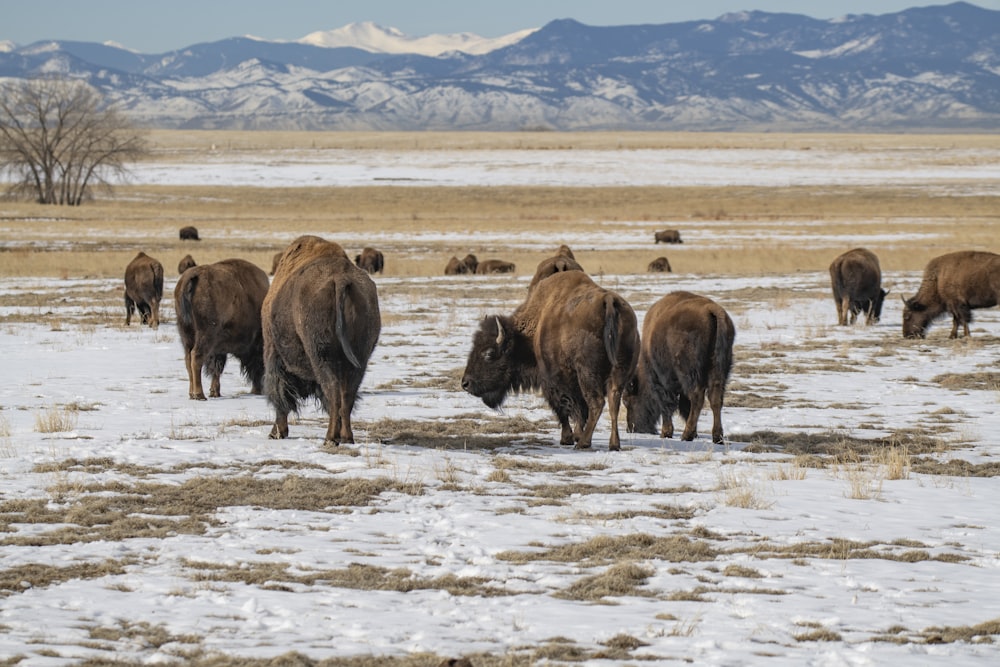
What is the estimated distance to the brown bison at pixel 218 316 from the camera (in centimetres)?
1284

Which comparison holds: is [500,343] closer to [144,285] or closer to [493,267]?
[144,285]

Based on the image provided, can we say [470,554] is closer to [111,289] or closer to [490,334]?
[490,334]

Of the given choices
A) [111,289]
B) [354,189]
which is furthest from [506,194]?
[111,289]

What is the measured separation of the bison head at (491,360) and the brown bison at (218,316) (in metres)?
2.74

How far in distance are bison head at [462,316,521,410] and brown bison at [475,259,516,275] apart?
79.2 ft

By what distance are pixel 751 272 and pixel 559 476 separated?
1035 inches

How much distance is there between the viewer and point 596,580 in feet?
21.6

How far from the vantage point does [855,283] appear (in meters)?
21.6

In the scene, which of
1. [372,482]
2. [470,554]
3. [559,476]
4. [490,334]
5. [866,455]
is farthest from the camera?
[490,334]

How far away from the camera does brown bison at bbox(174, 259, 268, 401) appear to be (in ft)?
42.1

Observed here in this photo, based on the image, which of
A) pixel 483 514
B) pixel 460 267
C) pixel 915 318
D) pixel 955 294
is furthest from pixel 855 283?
pixel 460 267

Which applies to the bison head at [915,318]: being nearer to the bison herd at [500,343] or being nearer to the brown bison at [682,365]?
the bison herd at [500,343]

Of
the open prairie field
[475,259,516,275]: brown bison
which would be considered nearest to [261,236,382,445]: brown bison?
the open prairie field

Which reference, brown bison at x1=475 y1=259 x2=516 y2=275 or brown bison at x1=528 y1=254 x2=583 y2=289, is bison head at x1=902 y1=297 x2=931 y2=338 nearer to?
brown bison at x1=528 y1=254 x2=583 y2=289
